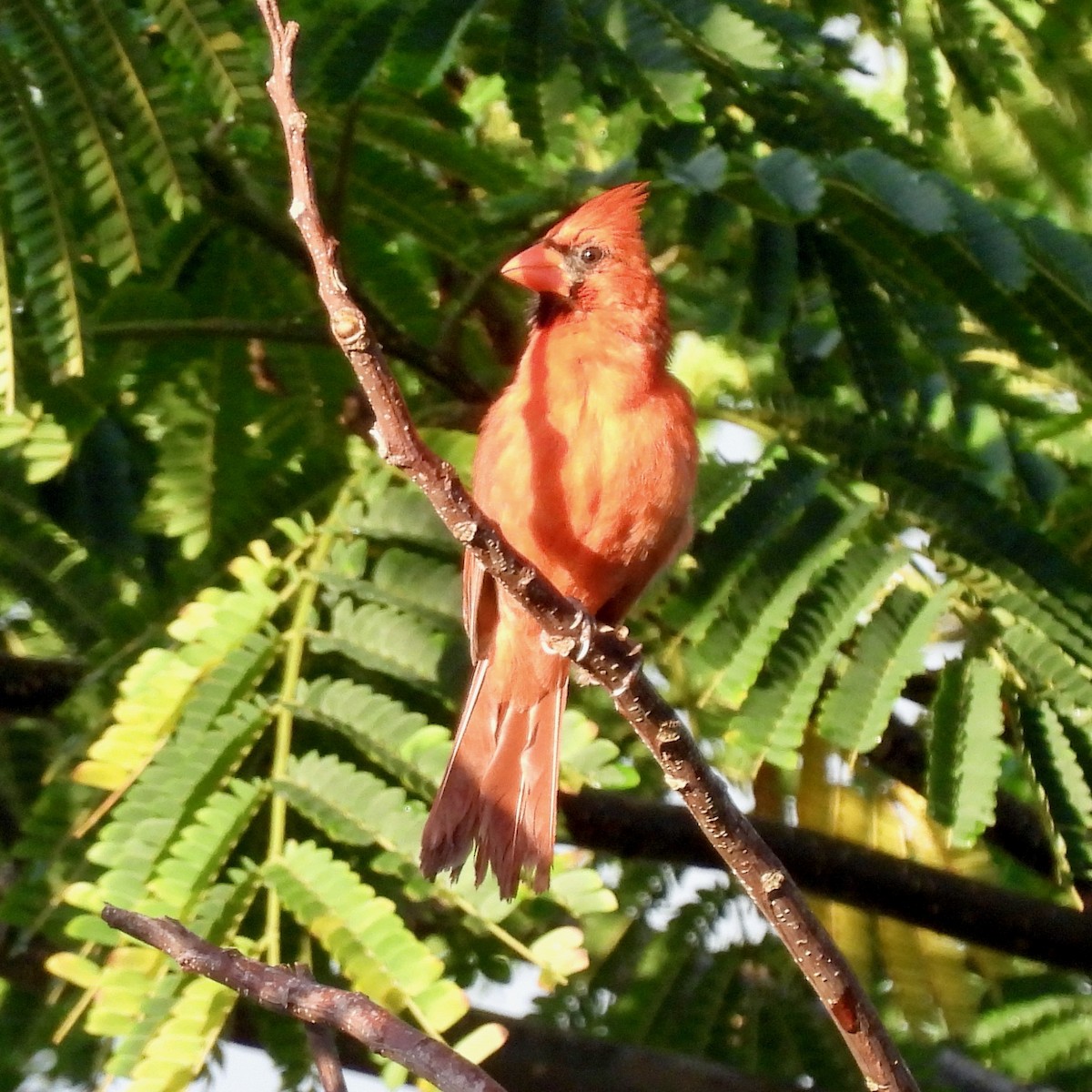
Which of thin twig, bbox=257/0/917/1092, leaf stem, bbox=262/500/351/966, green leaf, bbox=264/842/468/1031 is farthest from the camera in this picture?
leaf stem, bbox=262/500/351/966

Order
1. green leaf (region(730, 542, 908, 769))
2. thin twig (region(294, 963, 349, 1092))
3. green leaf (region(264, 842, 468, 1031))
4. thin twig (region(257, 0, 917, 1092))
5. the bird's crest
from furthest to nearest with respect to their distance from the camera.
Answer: the bird's crest, green leaf (region(730, 542, 908, 769)), green leaf (region(264, 842, 468, 1031)), thin twig (region(294, 963, 349, 1092)), thin twig (region(257, 0, 917, 1092))

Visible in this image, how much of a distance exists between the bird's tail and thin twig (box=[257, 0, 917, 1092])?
0.37 metres

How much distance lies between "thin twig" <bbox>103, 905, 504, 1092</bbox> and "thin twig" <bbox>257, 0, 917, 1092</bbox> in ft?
1.44

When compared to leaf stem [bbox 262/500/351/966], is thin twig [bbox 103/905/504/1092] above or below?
below

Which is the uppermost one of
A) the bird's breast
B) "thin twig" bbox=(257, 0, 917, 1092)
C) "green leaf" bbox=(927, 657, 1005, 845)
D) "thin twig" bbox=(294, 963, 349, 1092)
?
the bird's breast

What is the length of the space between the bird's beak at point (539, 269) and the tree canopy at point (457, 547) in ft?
0.43

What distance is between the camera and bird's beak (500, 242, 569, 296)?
3.31 m

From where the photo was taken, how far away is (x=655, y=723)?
2.25 meters

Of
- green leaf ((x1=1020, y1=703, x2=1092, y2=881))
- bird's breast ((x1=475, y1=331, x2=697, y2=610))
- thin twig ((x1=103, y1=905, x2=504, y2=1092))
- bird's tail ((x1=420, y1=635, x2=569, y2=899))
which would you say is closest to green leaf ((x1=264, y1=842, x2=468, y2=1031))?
bird's tail ((x1=420, y1=635, x2=569, y2=899))

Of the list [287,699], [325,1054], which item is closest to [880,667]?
[287,699]

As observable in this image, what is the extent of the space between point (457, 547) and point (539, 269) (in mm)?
608

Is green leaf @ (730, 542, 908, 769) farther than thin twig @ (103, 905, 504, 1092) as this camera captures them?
Yes

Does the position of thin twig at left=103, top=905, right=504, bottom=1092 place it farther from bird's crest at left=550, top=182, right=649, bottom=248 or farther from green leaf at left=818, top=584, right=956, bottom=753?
bird's crest at left=550, top=182, right=649, bottom=248

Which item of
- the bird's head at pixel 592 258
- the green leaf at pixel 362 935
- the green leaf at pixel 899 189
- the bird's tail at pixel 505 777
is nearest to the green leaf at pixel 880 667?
the bird's tail at pixel 505 777
